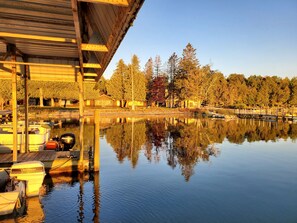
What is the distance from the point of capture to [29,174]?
10641 millimetres

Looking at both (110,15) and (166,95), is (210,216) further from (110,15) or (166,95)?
(166,95)

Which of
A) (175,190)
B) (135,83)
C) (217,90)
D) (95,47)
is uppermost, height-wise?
(135,83)

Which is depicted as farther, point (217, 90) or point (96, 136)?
point (217, 90)

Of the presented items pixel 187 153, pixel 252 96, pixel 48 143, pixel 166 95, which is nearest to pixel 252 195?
pixel 187 153

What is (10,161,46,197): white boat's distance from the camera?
34.3 feet

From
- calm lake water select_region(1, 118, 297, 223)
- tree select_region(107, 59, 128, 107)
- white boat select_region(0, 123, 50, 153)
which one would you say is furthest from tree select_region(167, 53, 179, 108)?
white boat select_region(0, 123, 50, 153)

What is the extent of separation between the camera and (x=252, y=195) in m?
13.2

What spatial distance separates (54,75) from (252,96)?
98.1 m

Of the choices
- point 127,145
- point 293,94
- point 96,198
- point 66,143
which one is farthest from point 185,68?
point 96,198

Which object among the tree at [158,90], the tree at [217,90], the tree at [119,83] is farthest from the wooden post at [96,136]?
the tree at [217,90]

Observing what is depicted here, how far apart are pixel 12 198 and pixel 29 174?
5.44 feet

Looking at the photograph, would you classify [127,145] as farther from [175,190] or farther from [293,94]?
[293,94]

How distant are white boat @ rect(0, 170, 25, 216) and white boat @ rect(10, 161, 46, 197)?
336mm

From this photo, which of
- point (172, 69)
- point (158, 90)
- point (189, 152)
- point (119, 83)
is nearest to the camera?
point (189, 152)
